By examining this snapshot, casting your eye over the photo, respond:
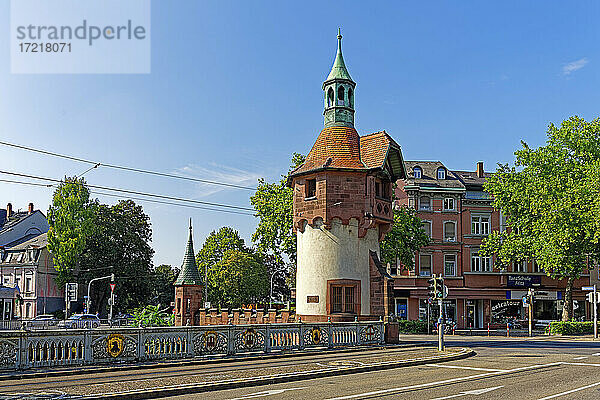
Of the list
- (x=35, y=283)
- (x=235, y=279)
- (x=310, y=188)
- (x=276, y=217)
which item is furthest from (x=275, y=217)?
(x=35, y=283)

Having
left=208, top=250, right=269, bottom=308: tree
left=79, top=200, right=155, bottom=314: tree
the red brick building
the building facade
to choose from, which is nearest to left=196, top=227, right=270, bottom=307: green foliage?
left=208, top=250, right=269, bottom=308: tree

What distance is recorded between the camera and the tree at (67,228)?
65625 millimetres

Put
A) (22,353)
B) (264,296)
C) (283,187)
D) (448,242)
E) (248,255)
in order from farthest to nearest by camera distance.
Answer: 1. (264,296)
2. (248,255)
3. (448,242)
4. (283,187)
5. (22,353)

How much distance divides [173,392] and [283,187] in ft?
97.6

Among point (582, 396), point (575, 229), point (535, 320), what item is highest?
point (575, 229)

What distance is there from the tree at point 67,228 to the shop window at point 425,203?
114 feet

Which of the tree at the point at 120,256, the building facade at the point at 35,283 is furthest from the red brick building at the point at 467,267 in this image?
the building facade at the point at 35,283

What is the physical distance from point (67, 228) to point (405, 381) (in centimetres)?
5703

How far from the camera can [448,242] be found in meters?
56.0

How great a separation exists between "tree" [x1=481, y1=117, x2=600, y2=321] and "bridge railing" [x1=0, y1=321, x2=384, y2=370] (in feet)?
78.1

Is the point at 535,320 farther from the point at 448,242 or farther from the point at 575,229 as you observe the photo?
the point at 575,229

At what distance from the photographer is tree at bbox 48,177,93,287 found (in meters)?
65.6

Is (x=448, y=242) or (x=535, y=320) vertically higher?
(x=448, y=242)

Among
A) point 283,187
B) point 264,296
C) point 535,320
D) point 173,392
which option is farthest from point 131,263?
point 173,392
